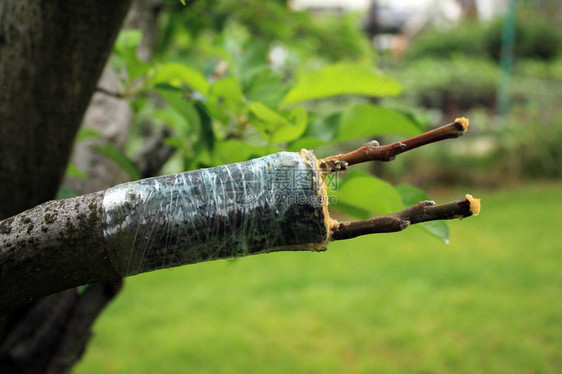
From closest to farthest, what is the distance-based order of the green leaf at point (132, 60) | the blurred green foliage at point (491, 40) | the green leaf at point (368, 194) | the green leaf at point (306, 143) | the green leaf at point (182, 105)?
the green leaf at point (368, 194) < the green leaf at point (306, 143) < the green leaf at point (182, 105) < the green leaf at point (132, 60) < the blurred green foliage at point (491, 40)

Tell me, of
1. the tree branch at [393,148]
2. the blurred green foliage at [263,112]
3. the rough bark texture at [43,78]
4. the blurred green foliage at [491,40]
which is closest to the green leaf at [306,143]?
the blurred green foliage at [263,112]

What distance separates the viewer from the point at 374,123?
96cm

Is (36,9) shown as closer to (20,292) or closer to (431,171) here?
(20,292)

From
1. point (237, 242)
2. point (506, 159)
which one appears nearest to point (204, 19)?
point (237, 242)

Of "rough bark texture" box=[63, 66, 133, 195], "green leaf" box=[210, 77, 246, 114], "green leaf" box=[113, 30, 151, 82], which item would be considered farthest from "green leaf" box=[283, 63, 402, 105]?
"rough bark texture" box=[63, 66, 133, 195]

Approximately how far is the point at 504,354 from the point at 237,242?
328 centimetres

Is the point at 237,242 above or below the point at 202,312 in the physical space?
above

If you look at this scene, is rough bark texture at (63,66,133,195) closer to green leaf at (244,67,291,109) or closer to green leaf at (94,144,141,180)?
green leaf at (94,144,141,180)

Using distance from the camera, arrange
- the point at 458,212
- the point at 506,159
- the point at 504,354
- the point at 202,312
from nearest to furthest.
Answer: the point at 458,212 < the point at 504,354 < the point at 202,312 < the point at 506,159

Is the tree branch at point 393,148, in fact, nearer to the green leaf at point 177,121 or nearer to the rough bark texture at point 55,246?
the rough bark texture at point 55,246

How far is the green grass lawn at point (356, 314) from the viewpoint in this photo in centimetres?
338

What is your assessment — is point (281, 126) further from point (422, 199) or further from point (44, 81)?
point (44, 81)

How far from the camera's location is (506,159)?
773 centimetres

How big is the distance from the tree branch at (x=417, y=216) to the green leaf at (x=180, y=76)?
0.64 m
